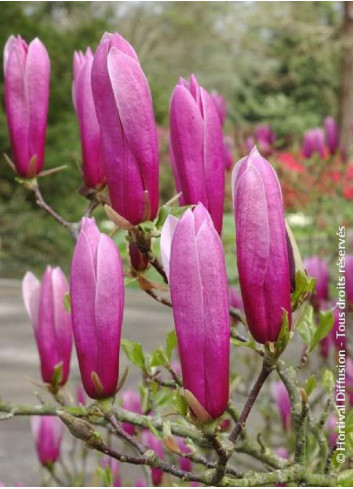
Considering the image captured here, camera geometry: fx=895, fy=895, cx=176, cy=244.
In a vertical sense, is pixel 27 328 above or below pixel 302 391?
below

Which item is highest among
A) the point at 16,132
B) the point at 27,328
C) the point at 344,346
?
the point at 16,132

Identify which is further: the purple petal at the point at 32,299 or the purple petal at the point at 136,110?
the purple petal at the point at 32,299

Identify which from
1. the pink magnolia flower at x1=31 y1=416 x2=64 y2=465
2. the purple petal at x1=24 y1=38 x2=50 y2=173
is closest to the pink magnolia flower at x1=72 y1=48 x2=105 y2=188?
the purple petal at x1=24 y1=38 x2=50 y2=173

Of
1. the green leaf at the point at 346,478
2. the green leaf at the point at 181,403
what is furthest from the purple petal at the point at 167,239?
the green leaf at the point at 346,478

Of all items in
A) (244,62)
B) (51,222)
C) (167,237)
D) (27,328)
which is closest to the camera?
(167,237)

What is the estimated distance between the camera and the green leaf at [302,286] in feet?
2.37

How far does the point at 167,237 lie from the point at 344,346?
0.70 meters

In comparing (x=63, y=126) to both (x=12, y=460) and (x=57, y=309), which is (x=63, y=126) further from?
(x=57, y=309)

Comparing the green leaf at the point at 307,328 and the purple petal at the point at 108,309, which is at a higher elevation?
the purple petal at the point at 108,309

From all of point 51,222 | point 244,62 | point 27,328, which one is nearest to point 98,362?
point 27,328

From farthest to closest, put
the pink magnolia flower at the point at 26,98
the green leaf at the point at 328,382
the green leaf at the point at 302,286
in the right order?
the pink magnolia flower at the point at 26,98 < the green leaf at the point at 328,382 < the green leaf at the point at 302,286

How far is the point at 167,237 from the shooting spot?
679 millimetres

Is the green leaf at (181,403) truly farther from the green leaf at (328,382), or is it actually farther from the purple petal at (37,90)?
the purple petal at (37,90)

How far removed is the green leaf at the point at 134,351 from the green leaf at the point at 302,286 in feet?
0.97
